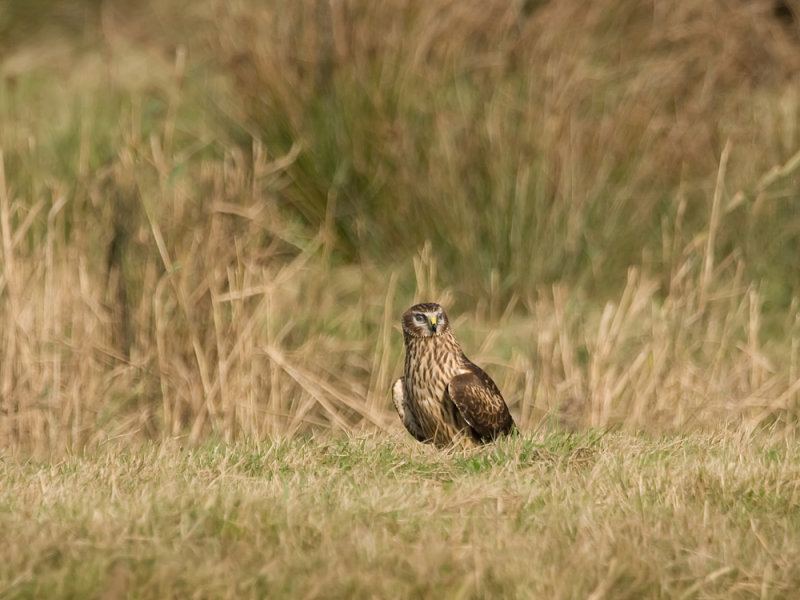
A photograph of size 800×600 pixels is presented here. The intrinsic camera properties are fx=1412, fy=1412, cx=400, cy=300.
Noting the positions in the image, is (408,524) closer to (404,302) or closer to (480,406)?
(480,406)

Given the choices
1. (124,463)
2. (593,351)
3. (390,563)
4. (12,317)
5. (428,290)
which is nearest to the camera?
(390,563)

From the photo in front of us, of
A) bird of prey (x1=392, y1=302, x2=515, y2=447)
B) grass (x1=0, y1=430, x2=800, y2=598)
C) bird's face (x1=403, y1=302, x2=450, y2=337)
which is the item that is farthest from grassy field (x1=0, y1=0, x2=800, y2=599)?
bird's face (x1=403, y1=302, x2=450, y2=337)

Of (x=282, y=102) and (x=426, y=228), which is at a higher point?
(x=282, y=102)

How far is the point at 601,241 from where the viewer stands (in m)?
9.66

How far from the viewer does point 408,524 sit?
4750 millimetres

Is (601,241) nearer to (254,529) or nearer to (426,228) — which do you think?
(426,228)

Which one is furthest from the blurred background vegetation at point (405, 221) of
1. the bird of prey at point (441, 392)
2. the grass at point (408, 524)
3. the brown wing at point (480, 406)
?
the grass at point (408, 524)

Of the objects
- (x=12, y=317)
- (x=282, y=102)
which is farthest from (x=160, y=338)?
(x=282, y=102)

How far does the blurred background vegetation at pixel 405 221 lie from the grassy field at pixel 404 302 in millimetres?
26

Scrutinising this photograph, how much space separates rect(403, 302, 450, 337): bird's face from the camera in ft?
22.9

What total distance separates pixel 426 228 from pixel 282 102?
1.38 meters

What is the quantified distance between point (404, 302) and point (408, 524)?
4622mm

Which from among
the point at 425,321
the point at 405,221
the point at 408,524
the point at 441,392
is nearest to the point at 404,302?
the point at 405,221

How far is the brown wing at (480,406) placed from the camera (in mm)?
6527
